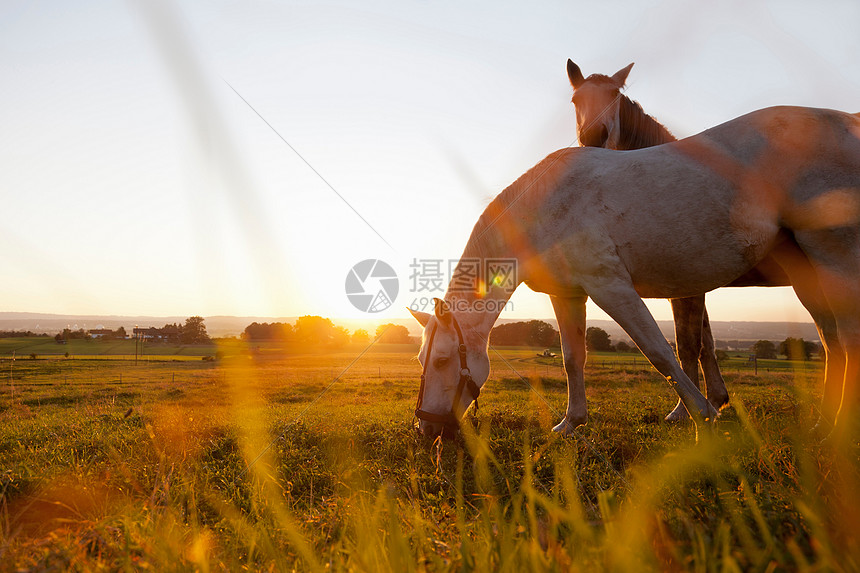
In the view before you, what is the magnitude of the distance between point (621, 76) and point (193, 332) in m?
93.9

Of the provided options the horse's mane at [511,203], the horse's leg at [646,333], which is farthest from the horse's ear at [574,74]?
the horse's leg at [646,333]

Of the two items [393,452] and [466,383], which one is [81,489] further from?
[466,383]

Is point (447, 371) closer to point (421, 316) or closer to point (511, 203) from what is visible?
point (421, 316)

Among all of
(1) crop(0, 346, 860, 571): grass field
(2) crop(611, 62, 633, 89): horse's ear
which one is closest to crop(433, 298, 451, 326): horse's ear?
(1) crop(0, 346, 860, 571): grass field

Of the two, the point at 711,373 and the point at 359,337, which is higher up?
the point at 711,373

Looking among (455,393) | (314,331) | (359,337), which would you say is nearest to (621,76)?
(455,393)

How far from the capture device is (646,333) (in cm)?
381

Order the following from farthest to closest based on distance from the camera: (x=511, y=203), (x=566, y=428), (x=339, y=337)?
(x=339, y=337) < (x=566, y=428) < (x=511, y=203)

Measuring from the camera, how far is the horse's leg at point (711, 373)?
554cm

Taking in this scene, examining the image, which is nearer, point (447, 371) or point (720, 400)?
point (447, 371)

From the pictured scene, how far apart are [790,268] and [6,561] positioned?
5.90 m

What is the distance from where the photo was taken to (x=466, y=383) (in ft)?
14.3

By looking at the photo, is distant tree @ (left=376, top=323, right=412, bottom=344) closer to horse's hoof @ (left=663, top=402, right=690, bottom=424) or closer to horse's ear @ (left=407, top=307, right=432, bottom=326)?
horse's ear @ (left=407, top=307, right=432, bottom=326)

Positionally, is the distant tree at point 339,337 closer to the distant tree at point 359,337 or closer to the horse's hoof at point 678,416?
the distant tree at point 359,337
